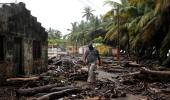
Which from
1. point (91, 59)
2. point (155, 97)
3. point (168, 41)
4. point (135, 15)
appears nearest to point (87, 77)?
point (91, 59)

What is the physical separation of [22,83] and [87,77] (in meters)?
3.82

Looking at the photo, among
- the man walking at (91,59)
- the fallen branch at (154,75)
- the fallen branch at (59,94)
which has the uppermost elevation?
→ the man walking at (91,59)

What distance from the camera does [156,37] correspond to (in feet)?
94.3

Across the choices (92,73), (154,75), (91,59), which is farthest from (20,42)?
(154,75)

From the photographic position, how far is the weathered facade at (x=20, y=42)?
15.6 m

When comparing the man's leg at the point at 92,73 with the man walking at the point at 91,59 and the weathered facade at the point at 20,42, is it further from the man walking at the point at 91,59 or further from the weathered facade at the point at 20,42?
the weathered facade at the point at 20,42

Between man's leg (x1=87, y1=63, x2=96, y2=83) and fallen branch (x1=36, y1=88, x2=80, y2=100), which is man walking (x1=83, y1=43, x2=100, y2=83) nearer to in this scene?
man's leg (x1=87, y1=63, x2=96, y2=83)

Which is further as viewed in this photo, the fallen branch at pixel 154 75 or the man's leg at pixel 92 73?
the man's leg at pixel 92 73

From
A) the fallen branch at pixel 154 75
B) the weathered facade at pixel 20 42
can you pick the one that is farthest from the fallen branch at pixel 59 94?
the fallen branch at pixel 154 75

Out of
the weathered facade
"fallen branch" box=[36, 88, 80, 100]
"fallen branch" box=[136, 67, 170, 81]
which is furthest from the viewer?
the weathered facade

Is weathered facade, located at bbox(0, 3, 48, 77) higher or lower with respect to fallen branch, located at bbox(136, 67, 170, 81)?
higher

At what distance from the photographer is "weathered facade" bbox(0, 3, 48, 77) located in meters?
15.6

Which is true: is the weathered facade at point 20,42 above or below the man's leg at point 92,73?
above

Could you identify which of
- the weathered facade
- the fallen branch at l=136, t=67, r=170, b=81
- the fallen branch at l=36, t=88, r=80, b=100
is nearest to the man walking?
the fallen branch at l=136, t=67, r=170, b=81
